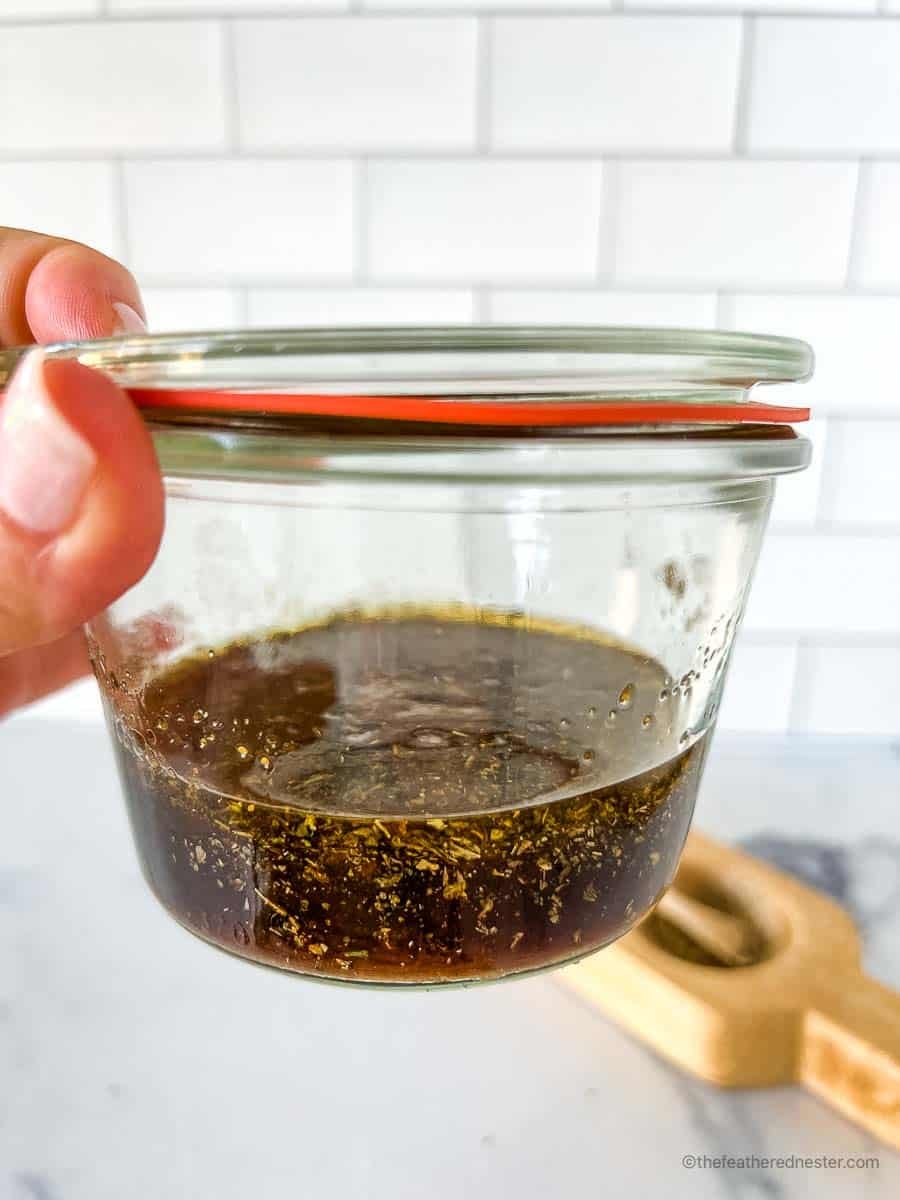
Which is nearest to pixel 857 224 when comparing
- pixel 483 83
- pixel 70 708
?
pixel 483 83

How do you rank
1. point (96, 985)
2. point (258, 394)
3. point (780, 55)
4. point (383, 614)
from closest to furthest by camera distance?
point (258, 394) < point (383, 614) < point (96, 985) < point (780, 55)

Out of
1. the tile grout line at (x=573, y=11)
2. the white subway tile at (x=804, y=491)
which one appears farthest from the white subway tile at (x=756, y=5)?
the white subway tile at (x=804, y=491)

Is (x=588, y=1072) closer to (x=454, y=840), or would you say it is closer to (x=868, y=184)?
(x=454, y=840)

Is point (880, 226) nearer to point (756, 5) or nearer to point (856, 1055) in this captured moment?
point (756, 5)

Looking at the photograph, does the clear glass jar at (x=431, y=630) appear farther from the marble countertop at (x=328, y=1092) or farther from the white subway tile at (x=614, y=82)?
the white subway tile at (x=614, y=82)

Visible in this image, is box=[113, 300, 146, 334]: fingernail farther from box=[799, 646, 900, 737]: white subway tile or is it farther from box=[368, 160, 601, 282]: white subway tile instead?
box=[799, 646, 900, 737]: white subway tile

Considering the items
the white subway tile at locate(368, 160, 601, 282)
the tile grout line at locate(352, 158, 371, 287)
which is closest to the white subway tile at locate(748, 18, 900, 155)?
the white subway tile at locate(368, 160, 601, 282)

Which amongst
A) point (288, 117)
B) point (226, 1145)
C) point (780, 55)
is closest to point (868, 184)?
point (780, 55)
